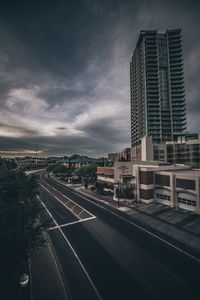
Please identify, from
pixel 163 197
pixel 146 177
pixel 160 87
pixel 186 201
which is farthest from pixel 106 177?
pixel 160 87

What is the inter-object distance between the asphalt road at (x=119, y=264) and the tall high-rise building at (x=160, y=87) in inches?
3746

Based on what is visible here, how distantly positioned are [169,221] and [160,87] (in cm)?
11124

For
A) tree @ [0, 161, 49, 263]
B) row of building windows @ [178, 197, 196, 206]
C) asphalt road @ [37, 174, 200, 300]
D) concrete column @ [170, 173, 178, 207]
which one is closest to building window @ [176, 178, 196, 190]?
concrete column @ [170, 173, 178, 207]

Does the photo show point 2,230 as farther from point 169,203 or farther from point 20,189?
point 169,203

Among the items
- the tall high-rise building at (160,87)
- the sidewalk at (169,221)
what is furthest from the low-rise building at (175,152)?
the sidewalk at (169,221)

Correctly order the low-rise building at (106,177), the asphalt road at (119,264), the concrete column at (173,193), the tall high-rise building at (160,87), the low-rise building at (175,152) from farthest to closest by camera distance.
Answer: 1. the tall high-rise building at (160,87)
2. the low-rise building at (175,152)
3. the low-rise building at (106,177)
4. the concrete column at (173,193)
5. the asphalt road at (119,264)

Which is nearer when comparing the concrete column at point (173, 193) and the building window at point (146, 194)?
the concrete column at point (173, 193)

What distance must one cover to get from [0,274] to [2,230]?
257 inches

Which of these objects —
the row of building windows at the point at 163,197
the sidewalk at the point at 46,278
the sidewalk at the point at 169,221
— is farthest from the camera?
the row of building windows at the point at 163,197

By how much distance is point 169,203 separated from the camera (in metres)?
36.9

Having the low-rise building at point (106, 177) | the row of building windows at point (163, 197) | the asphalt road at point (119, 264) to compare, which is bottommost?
the asphalt road at point (119, 264)

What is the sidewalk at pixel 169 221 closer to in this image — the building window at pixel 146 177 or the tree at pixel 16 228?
the building window at pixel 146 177

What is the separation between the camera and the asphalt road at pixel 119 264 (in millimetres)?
13359

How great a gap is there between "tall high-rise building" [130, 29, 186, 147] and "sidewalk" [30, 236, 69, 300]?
10298 centimetres
